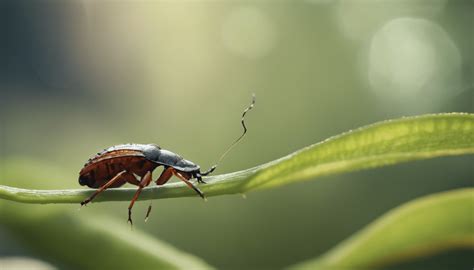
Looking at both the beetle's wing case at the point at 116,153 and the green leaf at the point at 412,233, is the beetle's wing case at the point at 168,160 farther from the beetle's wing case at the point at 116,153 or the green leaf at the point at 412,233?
the green leaf at the point at 412,233

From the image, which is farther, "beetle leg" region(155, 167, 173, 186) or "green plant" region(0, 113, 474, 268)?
"beetle leg" region(155, 167, 173, 186)

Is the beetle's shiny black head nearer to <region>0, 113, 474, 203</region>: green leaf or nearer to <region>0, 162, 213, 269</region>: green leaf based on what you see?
<region>0, 162, 213, 269</region>: green leaf

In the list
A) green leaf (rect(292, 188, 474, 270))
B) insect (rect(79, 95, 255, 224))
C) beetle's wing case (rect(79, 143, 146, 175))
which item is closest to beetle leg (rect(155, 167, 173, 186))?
insect (rect(79, 95, 255, 224))

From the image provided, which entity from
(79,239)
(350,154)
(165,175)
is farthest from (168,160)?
(350,154)

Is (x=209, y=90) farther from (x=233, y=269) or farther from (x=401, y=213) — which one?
(x=401, y=213)

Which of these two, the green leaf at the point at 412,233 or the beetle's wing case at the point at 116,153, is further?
the beetle's wing case at the point at 116,153


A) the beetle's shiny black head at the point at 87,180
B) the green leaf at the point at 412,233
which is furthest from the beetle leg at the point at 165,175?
the green leaf at the point at 412,233
